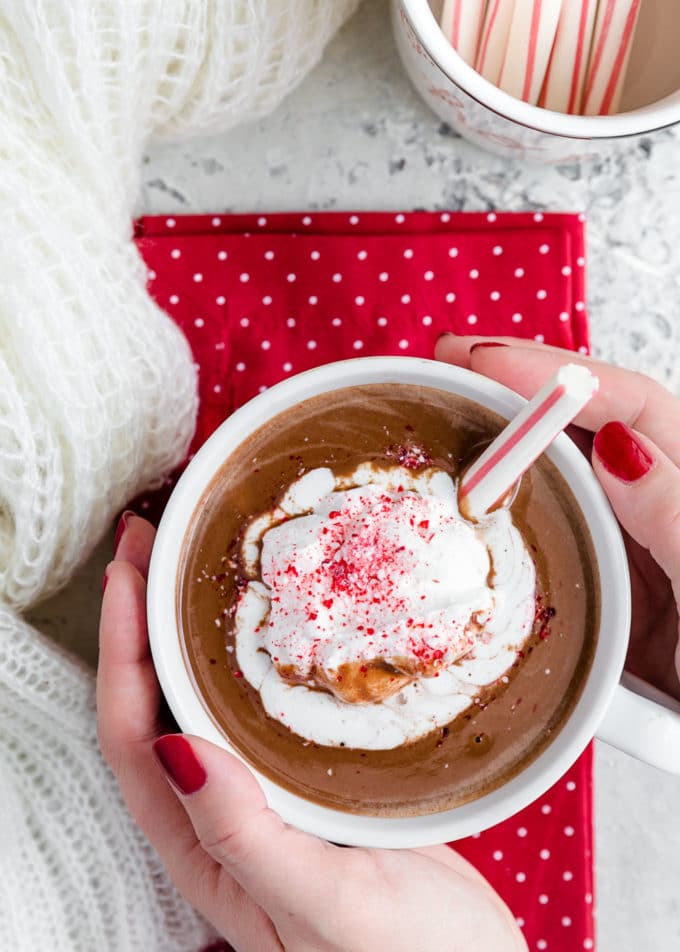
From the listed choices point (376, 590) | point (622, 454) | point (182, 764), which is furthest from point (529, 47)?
point (182, 764)

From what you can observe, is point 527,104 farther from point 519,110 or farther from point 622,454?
point 622,454

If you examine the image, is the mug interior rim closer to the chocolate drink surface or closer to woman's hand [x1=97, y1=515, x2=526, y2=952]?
the chocolate drink surface

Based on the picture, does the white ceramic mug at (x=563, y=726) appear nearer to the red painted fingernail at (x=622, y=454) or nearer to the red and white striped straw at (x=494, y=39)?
the red painted fingernail at (x=622, y=454)

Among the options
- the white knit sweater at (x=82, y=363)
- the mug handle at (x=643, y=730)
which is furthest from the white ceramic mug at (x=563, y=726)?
the white knit sweater at (x=82, y=363)

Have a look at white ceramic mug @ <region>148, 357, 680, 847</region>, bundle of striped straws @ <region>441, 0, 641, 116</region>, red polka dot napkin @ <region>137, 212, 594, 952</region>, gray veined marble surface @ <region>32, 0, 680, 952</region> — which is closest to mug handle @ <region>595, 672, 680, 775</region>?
white ceramic mug @ <region>148, 357, 680, 847</region>

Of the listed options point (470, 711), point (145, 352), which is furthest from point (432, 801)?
point (145, 352)
